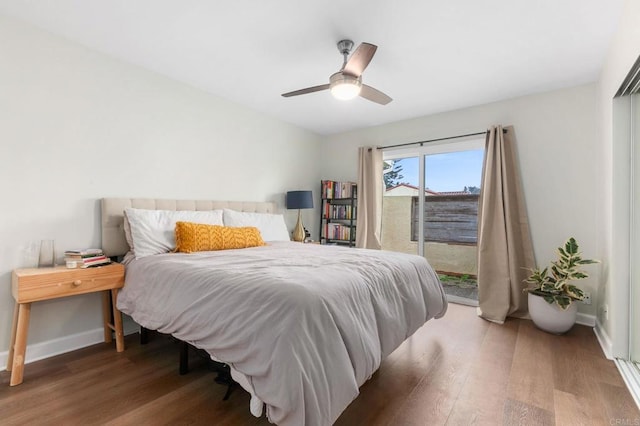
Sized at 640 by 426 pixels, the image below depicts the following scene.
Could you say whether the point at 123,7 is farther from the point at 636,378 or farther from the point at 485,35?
the point at 636,378

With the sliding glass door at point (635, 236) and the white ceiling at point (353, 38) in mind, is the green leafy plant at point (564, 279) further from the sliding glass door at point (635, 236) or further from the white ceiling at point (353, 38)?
the white ceiling at point (353, 38)

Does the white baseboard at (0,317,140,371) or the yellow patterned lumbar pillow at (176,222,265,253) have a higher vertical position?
the yellow patterned lumbar pillow at (176,222,265,253)

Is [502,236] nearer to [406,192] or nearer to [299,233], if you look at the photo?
[406,192]

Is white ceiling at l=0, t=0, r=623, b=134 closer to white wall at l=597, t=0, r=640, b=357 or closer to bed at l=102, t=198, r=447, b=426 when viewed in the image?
white wall at l=597, t=0, r=640, b=357

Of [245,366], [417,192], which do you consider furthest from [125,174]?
[417,192]

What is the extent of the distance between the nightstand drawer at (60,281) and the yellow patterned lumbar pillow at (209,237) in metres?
0.48

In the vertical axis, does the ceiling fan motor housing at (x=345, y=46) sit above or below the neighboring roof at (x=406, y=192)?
above

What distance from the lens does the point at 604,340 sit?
2371 millimetres

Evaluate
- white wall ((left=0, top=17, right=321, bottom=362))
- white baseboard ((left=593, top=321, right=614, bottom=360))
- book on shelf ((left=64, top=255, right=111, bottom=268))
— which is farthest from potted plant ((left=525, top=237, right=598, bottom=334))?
book on shelf ((left=64, top=255, right=111, bottom=268))

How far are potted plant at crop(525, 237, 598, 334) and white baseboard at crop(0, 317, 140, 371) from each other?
3.80 metres

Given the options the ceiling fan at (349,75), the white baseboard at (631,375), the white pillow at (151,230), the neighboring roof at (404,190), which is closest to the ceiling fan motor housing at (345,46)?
the ceiling fan at (349,75)

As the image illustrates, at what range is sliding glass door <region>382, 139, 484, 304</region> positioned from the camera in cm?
368

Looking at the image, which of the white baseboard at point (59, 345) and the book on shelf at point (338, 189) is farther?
the book on shelf at point (338, 189)

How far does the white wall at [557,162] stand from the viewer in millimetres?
2883
